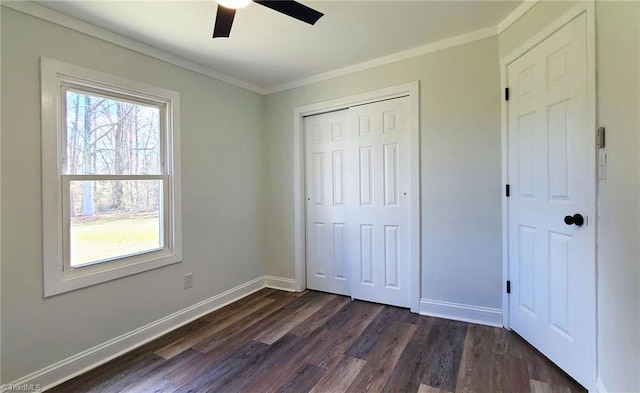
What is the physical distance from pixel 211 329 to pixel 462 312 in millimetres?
2159

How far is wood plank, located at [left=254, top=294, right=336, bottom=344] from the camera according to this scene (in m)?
2.39

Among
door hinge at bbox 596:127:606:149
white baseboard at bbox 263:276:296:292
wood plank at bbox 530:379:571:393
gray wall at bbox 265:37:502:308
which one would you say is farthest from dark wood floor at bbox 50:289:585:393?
door hinge at bbox 596:127:606:149

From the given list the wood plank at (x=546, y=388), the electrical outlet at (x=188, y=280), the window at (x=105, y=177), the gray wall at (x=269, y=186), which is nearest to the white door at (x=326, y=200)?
the gray wall at (x=269, y=186)

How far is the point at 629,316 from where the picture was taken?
131cm

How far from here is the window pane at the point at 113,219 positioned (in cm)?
206

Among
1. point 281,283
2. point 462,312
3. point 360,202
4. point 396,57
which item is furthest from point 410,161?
point 281,283

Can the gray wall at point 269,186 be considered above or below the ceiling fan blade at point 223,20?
below

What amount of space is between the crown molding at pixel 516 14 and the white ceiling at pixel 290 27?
33mm

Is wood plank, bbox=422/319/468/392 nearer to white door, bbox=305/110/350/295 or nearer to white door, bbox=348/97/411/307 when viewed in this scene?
white door, bbox=348/97/411/307

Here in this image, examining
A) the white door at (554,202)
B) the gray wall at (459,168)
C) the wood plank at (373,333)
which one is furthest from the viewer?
the gray wall at (459,168)

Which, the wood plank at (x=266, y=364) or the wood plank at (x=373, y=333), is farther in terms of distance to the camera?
the wood plank at (x=373, y=333)

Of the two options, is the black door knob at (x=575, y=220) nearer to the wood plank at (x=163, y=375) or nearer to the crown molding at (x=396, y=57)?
the crown molding at (x=396, y=57)

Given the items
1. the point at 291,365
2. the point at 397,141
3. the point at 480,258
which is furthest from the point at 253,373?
the point at 397,141

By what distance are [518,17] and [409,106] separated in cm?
96
